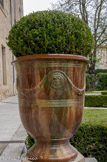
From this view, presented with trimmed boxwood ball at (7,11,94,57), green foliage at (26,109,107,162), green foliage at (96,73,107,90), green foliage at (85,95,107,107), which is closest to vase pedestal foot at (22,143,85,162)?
green foliage at (26,109,107,162)

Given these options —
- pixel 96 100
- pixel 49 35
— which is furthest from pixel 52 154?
pixel 96 100

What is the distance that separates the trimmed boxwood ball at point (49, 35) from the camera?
1481 millimetres

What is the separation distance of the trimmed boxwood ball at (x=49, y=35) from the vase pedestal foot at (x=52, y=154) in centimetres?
89

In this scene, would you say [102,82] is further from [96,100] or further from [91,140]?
[91,140]

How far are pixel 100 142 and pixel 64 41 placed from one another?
1.55 metres

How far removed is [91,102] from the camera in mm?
7137

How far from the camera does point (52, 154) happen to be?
4.84 ft

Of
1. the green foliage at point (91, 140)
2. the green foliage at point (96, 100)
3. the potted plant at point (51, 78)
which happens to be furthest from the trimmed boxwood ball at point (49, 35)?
the green foliage at point (96, 100)

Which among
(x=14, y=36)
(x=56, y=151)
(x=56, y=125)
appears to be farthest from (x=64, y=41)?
(x=56, y=151)

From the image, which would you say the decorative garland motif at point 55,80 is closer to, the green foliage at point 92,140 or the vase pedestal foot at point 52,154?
the vase pedestal foot at point 52,154

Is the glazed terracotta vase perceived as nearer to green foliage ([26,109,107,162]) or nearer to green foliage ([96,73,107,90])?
green foliage ([26,109,107,162])

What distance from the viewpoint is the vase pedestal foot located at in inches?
57.9

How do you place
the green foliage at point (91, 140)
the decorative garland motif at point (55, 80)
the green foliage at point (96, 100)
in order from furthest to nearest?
the green foliage at point (96, 100)
the green foliage at point (91, 140)
the decorative garland motif at point (55, 80)

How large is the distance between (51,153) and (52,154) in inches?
0.5
